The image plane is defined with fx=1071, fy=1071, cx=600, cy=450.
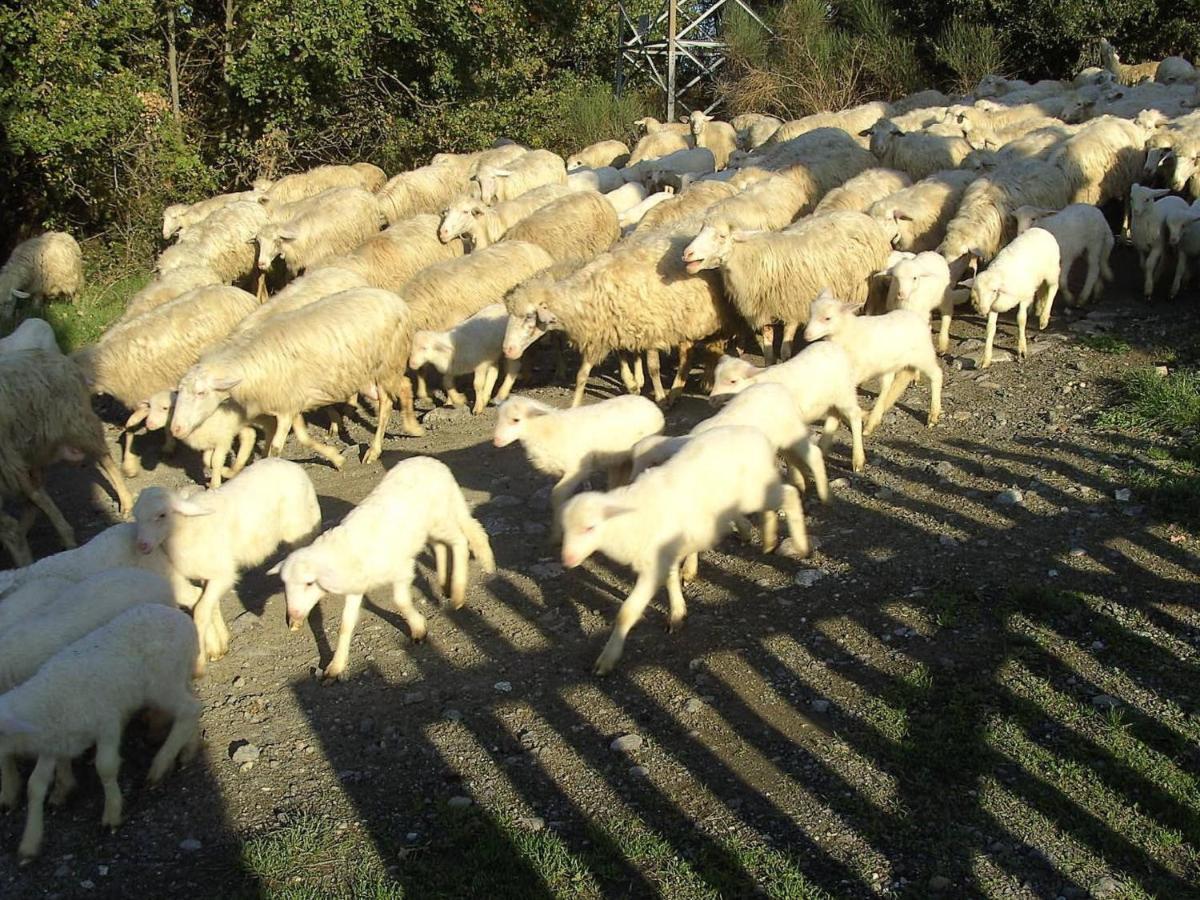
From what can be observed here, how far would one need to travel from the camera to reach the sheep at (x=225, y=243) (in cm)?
1255

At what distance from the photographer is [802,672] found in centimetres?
522

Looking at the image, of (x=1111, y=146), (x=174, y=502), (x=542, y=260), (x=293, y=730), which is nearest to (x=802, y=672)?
(x=293, y=730)

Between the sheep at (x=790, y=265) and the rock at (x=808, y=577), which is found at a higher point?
the sheep at (x=790, y=265)

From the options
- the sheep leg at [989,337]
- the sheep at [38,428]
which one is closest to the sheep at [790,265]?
the sheep leg at [989,337]

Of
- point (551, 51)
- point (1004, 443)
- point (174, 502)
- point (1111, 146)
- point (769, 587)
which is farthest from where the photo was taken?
point (551, 51)

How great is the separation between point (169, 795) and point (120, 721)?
1.43 ft

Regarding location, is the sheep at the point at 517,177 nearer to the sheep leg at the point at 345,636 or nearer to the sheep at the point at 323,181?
the sheep at the point at 323,181

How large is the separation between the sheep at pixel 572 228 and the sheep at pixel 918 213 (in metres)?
2.82

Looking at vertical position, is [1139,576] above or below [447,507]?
below

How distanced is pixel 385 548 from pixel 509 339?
383cm

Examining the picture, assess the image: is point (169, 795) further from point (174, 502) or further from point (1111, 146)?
point (1111, 146)

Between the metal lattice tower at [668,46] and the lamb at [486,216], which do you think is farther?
the metal lattice tower at [668,46]

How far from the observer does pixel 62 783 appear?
193 inches

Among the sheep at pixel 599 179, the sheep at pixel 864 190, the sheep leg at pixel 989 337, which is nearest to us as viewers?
the sheep leg at pixel 989 337
